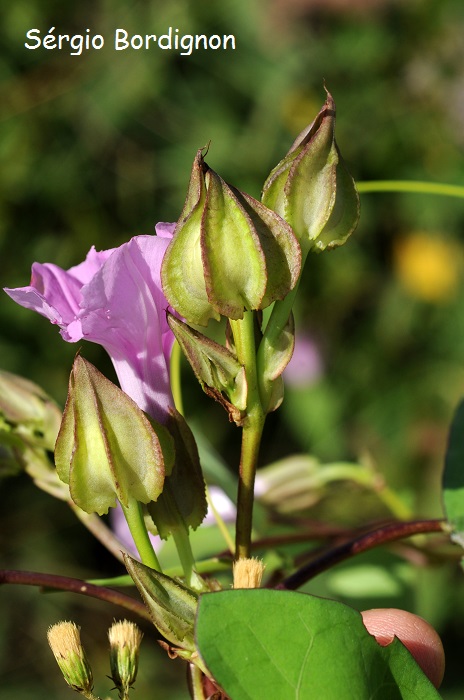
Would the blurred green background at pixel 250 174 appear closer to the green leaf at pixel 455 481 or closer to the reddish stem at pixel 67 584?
the green leaf at pixel 455 481

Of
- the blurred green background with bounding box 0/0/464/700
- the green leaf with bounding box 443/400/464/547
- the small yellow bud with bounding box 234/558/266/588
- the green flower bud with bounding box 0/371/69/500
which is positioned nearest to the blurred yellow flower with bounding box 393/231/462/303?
the blurred green background with bounding box 0/0/464/700

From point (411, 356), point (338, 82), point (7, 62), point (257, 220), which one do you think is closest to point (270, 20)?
point (338, 82)

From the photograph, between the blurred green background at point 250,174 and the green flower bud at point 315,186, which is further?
the blurred green background at point 250,174

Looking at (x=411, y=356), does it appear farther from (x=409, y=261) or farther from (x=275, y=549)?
→ (x=275, y=549)

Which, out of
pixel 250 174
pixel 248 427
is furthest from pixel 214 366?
pixel 250 174

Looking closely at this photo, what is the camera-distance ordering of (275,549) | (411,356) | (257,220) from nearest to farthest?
(257,220)
(275,549)
(411,356)

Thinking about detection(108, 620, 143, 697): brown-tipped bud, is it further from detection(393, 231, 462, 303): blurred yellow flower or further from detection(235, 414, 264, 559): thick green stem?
detection(393, 231, 462, 303): blurred yellow flower

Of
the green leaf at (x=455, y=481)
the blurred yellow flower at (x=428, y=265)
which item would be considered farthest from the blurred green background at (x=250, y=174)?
the green leaf at (x=455, y=481)
